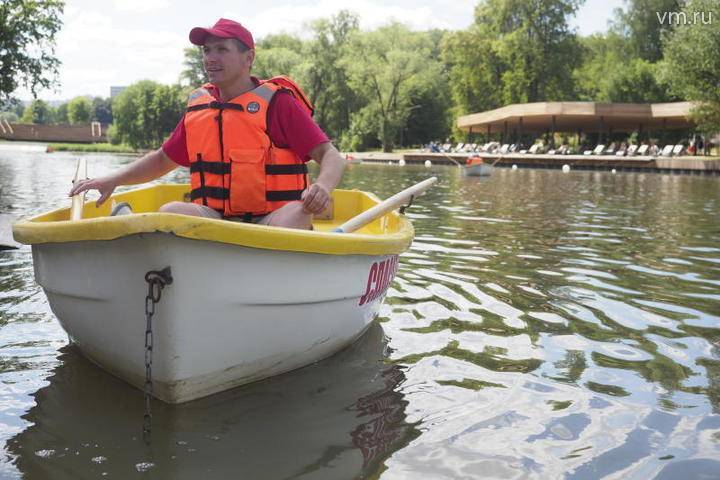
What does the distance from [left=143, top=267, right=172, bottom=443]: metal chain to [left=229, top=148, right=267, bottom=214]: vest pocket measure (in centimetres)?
87

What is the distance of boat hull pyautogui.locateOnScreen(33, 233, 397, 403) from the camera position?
2924 millimetres

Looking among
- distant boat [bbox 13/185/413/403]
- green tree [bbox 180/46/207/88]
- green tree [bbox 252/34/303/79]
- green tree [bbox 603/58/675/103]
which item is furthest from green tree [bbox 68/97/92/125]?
distant boat [bbox 13/185/413/403]

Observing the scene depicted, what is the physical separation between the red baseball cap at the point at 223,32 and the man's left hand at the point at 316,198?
84 cm

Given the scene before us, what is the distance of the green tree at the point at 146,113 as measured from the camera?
85.6 meters

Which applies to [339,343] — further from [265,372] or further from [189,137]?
[189,137]

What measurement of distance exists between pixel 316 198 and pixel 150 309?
88 cm

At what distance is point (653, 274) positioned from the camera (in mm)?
6594

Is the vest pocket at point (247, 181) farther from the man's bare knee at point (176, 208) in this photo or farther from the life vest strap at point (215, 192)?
the man's bare knee at point (176, 208)

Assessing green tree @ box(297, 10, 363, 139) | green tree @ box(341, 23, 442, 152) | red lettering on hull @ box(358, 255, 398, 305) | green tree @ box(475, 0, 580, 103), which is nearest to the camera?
red lettering on hull @ box(358, 255, 398, 305)

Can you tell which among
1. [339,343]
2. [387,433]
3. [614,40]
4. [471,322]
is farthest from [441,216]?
[614,40]

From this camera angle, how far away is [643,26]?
57.2 metres

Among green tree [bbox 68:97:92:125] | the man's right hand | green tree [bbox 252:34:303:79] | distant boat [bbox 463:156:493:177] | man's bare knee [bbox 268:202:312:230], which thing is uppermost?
green tree [bbox 68:97:92:125]

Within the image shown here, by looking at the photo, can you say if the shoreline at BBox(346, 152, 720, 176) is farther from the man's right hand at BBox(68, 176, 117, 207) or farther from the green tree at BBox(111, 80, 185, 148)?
the green tree at BBox(111, 80, 185, 148)

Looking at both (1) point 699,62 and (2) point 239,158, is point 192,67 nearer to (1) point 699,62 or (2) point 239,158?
(1) point 699,62
